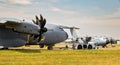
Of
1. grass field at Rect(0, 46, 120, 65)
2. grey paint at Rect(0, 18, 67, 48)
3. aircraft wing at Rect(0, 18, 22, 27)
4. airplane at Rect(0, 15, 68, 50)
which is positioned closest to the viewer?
grass field at Rect(0, 46, 120, 65)

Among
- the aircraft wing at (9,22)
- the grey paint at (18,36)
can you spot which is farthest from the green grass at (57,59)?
the grey paint at (18,36)

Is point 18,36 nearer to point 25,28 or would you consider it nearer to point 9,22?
point 25,28

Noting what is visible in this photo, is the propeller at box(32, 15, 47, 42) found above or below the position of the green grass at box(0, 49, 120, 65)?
above

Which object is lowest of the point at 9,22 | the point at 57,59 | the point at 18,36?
the point at 57,59

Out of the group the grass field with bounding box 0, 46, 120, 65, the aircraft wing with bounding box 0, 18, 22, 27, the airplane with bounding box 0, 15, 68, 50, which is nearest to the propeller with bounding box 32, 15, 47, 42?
the airplane with bounding box 0, 15, 68, 50

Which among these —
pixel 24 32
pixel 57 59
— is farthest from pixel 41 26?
pixel 57 59

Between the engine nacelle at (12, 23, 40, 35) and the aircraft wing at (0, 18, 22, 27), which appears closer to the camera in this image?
the aircraft wing at (0, 18, 22, 27)

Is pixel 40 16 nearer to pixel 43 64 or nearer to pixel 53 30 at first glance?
pixel 53 30

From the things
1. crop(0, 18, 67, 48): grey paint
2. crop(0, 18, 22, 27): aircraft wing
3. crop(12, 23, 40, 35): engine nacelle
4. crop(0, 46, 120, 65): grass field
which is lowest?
crop(0, 46, 120, 65): grass field

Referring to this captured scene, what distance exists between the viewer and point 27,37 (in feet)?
142

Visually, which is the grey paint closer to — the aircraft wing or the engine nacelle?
the engine nacelle

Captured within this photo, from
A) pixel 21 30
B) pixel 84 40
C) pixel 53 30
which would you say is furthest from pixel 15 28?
pixel 84 40

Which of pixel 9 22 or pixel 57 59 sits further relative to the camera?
pixel 9 22

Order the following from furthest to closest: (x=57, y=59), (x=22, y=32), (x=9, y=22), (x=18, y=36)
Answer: (x=18, y=36)
(x=22, y=32)
(x=9, y=22)
(x=57, y=59)
